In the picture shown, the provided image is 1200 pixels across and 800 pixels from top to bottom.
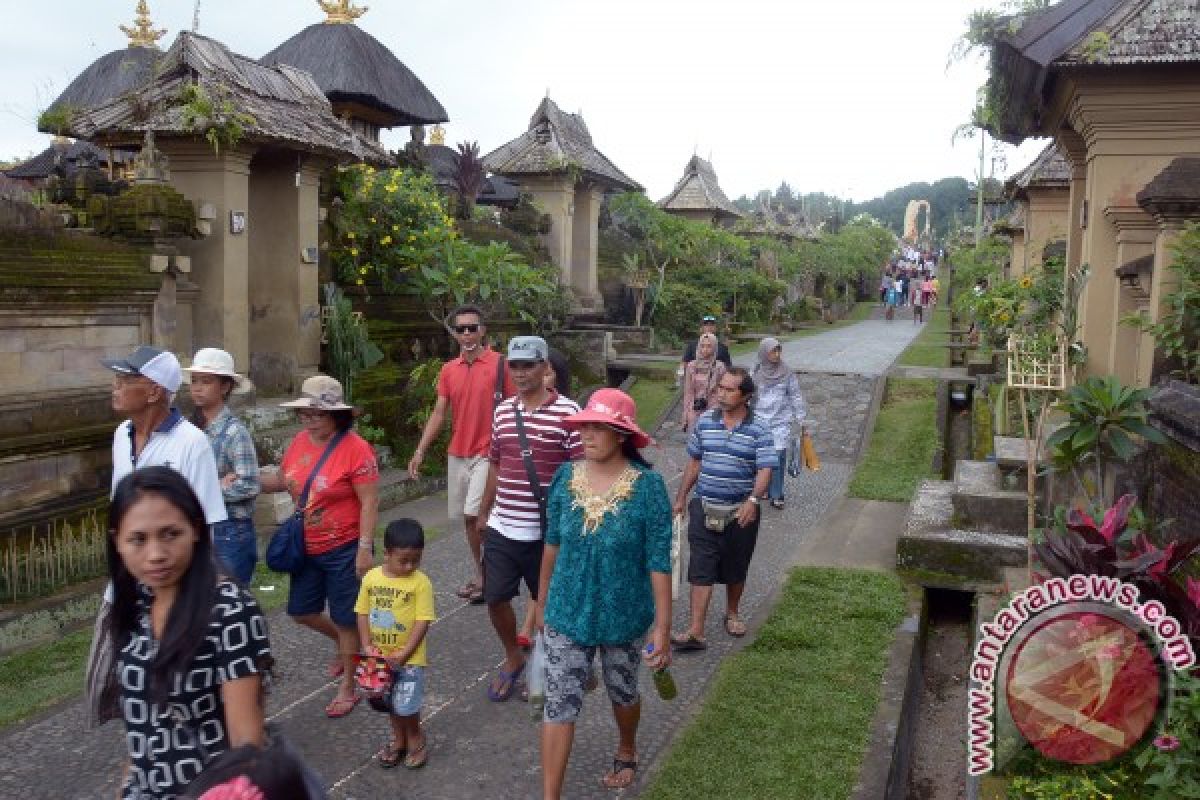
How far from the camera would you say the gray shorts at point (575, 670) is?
4066 mm

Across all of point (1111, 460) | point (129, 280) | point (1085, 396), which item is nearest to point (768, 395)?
point (1111, 460)

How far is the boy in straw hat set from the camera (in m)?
4.77

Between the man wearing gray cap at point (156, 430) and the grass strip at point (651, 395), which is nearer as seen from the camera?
the man wearing gray cap at point (156, 430)

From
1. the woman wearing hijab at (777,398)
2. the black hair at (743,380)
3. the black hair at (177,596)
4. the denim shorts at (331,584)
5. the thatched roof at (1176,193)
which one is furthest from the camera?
the woman wearing hijab at (777,398)

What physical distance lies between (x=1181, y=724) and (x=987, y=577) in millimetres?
3997

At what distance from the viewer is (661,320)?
22.7 metres

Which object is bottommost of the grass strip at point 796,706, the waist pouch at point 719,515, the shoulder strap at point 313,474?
the grass strip at point 796,706

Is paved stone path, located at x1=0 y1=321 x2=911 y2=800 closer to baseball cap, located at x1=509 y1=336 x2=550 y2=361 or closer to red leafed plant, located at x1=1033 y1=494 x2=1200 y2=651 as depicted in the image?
baseball cap, located at x1=509 y1=336 x2=550 y2=361

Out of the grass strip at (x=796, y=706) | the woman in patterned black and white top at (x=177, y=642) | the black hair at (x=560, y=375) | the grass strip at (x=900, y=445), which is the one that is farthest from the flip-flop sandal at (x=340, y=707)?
the grass strip at (x=900, y=445)

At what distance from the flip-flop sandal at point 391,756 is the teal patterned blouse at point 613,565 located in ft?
3.49

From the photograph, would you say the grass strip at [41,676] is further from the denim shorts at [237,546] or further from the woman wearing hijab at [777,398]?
the woman wearing hijab at [777,398]

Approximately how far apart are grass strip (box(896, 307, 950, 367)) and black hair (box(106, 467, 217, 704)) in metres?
17.5

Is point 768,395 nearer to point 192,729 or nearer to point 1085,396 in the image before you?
point 1085,396

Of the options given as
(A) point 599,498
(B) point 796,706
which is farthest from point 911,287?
(A) point 599,498
